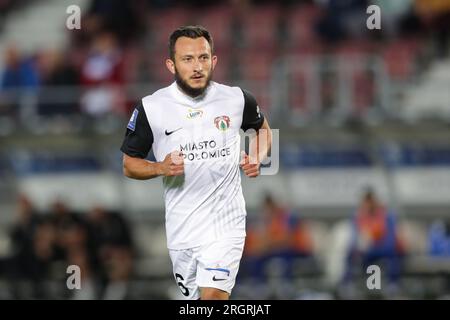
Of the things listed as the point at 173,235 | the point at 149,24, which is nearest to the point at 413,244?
the point at 149,24

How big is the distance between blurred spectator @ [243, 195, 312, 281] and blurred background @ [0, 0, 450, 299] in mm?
23

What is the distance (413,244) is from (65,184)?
4725mm

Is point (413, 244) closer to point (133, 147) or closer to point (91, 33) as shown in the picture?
point (91, 33)

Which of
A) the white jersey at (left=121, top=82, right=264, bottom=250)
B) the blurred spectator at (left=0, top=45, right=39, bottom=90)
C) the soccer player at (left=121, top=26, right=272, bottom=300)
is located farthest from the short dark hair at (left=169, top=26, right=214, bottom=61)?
the blurred spectator at (left=0, top=45, right=39, bottom=90)

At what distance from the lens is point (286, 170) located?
17250mm

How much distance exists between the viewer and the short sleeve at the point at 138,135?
841cm

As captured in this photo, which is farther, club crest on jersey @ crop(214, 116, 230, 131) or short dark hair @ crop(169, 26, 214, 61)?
club crest on jersey @ crop(214, 116, 230, 131)

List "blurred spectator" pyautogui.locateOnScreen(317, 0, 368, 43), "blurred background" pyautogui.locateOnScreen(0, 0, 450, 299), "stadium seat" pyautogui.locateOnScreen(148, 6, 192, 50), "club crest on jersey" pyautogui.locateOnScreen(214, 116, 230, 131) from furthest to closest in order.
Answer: "stadium seat" pyautogui.locateOnScreen(148, 6, 192, 50), "blurred spectator" pyautogui.locateOnScreen(317, 0, 368, 43), "blurred background" pyautogui.locateOnScreen(0, 0, 450, 299), "club crest on jersey" pyautogui.locateOnScreen(214, 116, 230, 131)

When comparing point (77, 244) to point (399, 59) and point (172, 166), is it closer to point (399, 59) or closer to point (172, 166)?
point (399, 59)

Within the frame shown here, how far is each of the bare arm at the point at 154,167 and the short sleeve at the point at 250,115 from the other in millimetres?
533

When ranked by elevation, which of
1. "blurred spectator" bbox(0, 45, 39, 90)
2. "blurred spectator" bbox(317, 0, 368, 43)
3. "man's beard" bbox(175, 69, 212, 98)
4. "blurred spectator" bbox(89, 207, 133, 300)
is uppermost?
"blurred spectator" bbox(317, 0, 368, 43)

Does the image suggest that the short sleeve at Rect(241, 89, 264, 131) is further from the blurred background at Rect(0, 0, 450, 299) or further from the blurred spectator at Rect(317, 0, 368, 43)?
the blurred spectator at Rect(317, 0, 368, 43)

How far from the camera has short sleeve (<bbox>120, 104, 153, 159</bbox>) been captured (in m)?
8.41

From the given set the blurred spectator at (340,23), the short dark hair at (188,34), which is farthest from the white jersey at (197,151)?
the blurred spectator at (340,23)
